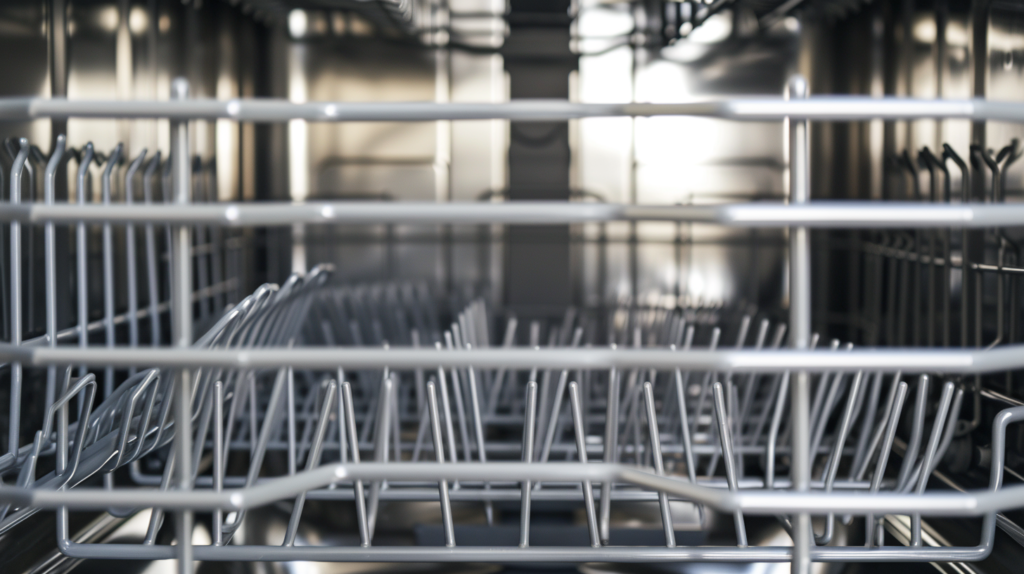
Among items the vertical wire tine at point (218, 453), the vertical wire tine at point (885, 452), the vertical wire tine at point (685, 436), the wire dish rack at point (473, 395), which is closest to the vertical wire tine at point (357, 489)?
the wire dish rack at point (473, 395)

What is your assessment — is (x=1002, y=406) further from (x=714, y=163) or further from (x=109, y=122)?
(x=109, y=122)

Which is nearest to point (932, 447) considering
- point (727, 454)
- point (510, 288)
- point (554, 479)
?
point (727, 454)

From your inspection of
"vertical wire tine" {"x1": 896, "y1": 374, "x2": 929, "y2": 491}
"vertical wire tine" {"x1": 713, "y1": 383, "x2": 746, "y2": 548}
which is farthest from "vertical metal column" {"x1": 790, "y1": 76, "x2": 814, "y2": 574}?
"vertical wire tine" {"x1": 896, "y1": 374, "x2": 929, "y2": 491}

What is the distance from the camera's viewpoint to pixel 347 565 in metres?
1.42

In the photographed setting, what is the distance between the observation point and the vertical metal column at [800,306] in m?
0.82

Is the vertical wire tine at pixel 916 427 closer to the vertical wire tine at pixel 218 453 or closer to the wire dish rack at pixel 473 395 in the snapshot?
the wire dish rack at pixel 473 395

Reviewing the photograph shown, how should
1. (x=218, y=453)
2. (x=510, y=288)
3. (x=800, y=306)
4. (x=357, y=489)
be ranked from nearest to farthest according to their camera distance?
(x=800, y=306) → (x=218, y=453) → (x=357, y=489) → (x=510, y=288)

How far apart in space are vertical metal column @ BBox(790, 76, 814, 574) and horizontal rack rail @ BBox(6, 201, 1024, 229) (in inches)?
1.0

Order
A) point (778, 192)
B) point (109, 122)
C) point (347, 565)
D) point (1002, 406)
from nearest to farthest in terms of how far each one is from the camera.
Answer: point (347, 565) → point (1002, 406) → point (109, 122) → point (778, 192)

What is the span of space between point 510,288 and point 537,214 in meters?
2.33

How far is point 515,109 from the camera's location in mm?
875

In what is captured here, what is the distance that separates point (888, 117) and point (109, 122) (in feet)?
6.19

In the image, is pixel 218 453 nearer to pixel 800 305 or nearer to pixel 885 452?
pixel 800 305

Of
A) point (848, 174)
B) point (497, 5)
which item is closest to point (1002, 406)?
point (848, 174)
